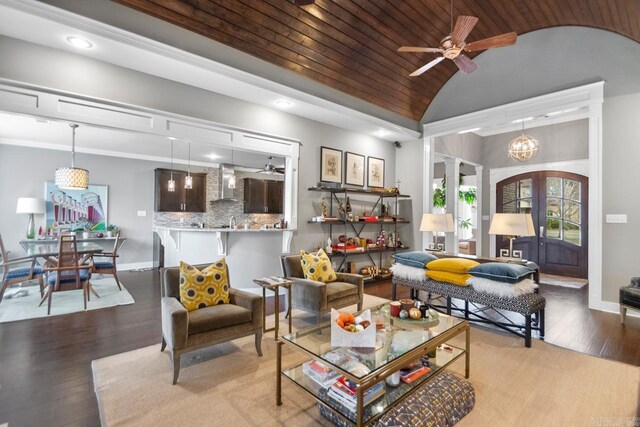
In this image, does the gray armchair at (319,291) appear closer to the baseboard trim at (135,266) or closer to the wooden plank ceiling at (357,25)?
the wooden plank ceiling at (357,25)

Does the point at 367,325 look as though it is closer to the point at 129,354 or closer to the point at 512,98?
the point at 129,354

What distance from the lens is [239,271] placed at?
457 centimetres

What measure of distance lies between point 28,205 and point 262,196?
4803 mm

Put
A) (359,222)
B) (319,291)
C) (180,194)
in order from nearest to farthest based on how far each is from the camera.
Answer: (319,291) → (359,222) → (180,194)

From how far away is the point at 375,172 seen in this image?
6125 millimetres

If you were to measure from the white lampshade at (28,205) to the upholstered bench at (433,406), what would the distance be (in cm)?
678

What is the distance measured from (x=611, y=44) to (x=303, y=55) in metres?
4.12

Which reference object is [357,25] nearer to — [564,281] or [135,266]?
[564,281]

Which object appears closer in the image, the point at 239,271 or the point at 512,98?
the point at 239,271

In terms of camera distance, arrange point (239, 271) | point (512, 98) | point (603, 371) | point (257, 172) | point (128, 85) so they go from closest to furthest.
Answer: point (603, 371), point (128, 85), point (239, 271), point (512, 98), point (257, 172)

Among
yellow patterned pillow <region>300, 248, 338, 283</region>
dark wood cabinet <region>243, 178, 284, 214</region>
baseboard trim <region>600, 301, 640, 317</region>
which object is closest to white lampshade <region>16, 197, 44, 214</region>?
dark wood cabinet <region>243, 178, 284, 214</region>

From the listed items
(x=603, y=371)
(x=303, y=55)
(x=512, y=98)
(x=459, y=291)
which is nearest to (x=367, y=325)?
(x=459, y=291)

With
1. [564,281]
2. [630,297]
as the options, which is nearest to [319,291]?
[630,297]

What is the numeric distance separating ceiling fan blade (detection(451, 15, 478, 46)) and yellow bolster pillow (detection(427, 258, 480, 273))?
7.70 feet
